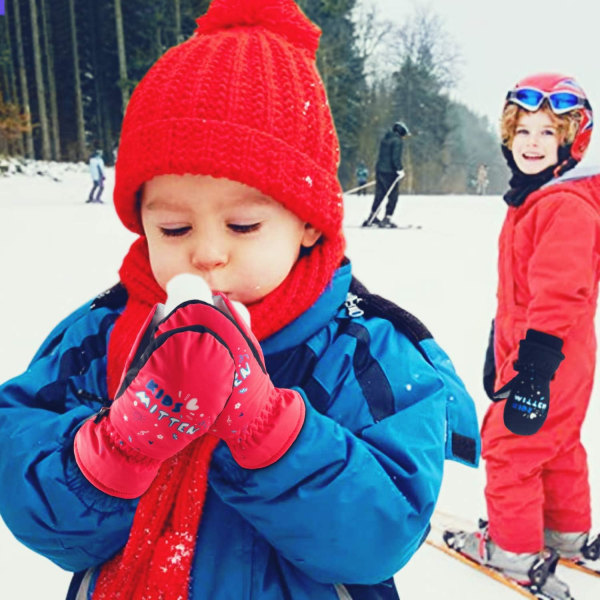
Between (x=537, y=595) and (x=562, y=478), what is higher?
(x=562, y=478)

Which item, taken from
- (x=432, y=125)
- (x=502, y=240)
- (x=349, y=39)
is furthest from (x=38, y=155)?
(x=502, y=240)

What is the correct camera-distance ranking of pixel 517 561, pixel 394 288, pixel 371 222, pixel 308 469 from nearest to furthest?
pixel 308 469 → pixel 517 561 → pixel 394 288 → pixel 371 222

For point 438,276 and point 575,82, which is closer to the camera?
point 575,82

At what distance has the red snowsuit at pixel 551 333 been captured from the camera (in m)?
1.97

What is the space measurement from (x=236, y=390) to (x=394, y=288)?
5.45 meters

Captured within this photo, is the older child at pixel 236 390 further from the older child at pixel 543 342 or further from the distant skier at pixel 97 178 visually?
the distant skier at pixel 97 178

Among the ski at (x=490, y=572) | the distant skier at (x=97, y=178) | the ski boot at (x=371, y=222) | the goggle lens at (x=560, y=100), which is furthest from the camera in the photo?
the distant skier at (x=97, y=178)

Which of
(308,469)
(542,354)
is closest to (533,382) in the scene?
(542,354)

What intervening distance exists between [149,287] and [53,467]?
333mm

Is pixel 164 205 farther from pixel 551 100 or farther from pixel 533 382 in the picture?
pixel 551 100

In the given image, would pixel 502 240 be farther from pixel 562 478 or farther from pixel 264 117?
pixel 264 117

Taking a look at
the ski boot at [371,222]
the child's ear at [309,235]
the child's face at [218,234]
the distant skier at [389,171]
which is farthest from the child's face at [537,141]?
the ski boot at [371,222]

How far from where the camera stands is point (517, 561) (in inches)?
85.0

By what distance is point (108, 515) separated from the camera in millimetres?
902
